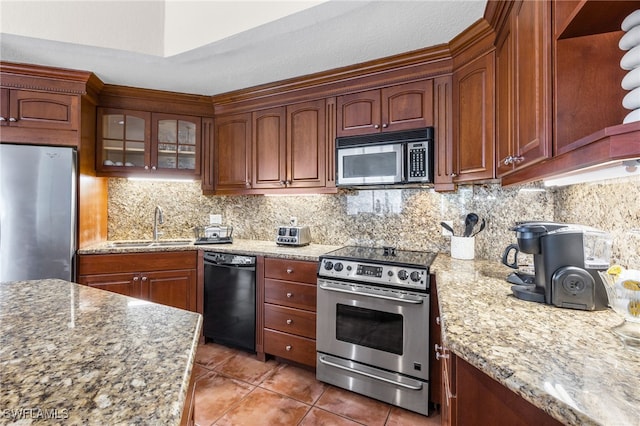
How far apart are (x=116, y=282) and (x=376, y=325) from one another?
2.17 metres

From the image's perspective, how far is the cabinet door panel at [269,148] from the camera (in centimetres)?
283

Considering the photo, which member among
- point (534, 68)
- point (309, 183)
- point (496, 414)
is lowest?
point (496, 414)

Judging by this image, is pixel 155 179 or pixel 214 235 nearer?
pixel 155 179

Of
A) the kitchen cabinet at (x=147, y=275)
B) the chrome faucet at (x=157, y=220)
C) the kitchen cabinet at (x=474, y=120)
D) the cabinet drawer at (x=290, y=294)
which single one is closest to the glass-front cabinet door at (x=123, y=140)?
the chrome faucet at (x=157, y=220)

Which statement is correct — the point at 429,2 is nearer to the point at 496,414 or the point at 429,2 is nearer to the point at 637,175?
the point at 637,175

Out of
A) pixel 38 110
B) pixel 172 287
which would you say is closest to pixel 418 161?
pixel 172 287

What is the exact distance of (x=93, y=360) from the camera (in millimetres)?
692

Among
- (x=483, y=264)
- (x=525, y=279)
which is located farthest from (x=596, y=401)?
(x=483, y=264)

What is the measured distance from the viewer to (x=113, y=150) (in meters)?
2.91

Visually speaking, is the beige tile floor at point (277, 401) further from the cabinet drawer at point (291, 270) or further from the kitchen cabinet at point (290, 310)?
the cabinet drawer at point (291, 270)

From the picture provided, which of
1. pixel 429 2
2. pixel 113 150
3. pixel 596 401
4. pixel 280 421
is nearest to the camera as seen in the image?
pixel 596 401

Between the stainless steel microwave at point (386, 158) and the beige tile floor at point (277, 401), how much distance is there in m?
1.53

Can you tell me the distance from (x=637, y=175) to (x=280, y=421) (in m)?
2.12

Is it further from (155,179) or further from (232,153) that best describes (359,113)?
(155,179)
